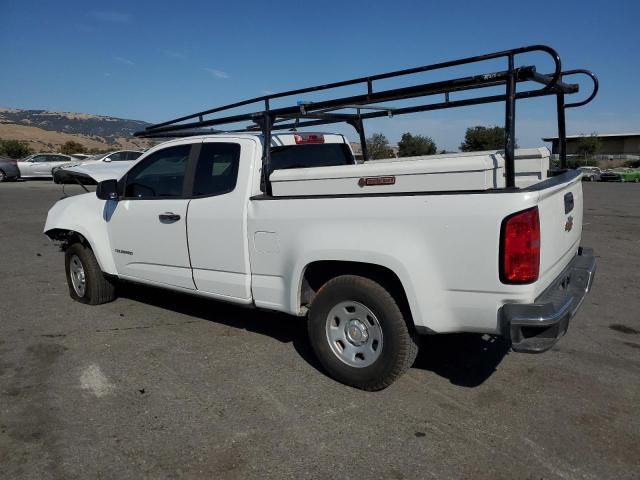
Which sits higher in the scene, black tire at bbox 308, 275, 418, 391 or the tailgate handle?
the tailgate handle

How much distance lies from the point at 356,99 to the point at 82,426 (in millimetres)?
2744

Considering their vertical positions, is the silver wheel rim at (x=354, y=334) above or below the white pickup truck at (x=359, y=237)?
below

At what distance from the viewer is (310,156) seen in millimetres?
5102

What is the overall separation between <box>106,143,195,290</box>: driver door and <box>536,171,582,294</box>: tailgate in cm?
285

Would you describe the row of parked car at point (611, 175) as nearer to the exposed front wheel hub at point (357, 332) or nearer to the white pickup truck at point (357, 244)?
the white pickup truck at point (357, 244)

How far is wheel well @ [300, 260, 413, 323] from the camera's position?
3.63m

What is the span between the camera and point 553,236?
3.46m

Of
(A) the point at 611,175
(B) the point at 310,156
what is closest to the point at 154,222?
(B) the point at 310,156

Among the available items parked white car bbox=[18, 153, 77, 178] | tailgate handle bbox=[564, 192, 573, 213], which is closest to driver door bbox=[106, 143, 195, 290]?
tailgate handle bbox=[564, 192, 573, 213]

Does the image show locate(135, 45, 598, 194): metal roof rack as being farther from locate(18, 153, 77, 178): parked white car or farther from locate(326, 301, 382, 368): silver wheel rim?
locate(18, 153, 77, 178): parked white car

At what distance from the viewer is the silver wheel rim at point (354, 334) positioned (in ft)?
12.2

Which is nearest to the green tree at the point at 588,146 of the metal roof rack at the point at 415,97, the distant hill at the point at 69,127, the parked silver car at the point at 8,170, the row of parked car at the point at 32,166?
the row of parked car at the point at 32,166

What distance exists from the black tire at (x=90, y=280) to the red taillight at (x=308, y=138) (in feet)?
8.45

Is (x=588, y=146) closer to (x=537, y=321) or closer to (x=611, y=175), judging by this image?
(x=611, y=175)
